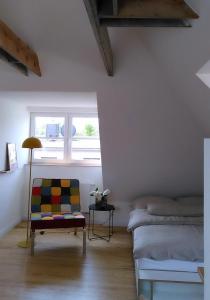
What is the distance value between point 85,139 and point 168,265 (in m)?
2.79

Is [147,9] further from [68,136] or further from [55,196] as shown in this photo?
[68,136]

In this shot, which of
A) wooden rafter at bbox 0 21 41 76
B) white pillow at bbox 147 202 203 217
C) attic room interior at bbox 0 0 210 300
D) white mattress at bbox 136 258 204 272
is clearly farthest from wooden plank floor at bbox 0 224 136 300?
wooden rafter at bbox 0 21 41 76

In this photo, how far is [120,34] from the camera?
109 inches

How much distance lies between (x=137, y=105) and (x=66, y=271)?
194cm

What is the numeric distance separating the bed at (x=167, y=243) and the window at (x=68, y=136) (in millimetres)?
1474

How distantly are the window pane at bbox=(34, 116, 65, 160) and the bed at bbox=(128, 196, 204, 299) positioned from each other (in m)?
1.80

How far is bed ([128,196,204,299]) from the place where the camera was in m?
2.34

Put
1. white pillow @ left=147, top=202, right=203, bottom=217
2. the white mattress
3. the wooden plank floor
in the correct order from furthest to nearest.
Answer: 1. white pillow @ left=147, top=202, right=203, bottom=217
2. the wooden plank floor
3. the white mattress

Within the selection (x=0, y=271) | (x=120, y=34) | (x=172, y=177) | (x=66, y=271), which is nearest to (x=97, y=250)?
(x=66, y=271)

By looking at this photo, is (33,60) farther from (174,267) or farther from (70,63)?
(174,267)

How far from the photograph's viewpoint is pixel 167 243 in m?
2.69

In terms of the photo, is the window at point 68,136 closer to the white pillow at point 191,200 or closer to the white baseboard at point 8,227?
the white baseboard at point 8,227

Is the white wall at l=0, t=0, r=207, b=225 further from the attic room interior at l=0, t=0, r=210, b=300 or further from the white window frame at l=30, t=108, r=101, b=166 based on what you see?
the white window frame at l=30, t=108, r=101, b=166

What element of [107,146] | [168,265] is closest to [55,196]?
[107,146]
